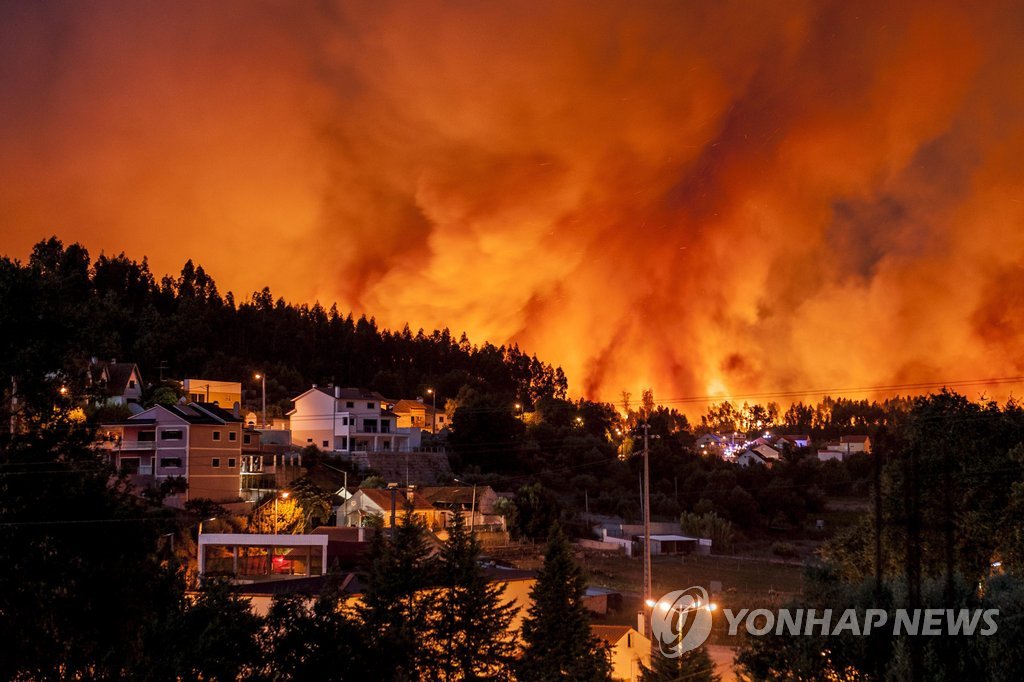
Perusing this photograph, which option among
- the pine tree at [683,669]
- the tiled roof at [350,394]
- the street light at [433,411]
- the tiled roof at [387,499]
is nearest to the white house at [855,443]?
the street light at [433,411]

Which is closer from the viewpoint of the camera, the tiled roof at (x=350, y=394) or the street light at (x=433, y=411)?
the tiled roof at (x=350, y=394)

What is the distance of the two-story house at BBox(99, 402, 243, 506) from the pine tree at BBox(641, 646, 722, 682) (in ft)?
127

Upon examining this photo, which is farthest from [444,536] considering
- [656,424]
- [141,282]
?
[141,282]

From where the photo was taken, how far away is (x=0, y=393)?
51.6 ft

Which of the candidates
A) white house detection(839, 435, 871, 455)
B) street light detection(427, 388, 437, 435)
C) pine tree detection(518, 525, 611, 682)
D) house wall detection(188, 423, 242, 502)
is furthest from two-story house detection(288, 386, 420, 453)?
white house detection(839, 435, 871, 455)

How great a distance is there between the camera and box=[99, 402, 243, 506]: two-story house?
172 feet

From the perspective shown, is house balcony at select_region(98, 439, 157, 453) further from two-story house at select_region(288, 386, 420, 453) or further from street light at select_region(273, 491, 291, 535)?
two-story house at select_region(288, 386, 420, 453)

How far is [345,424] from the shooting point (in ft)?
239

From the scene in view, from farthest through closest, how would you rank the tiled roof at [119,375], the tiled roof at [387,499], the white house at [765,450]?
the white house at [765,450], the tiled roof at [119,375], the tiled roof at [387,499]

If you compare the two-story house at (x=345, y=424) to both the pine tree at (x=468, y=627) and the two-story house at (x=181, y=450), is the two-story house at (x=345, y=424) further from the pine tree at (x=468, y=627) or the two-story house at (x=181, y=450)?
the pine tree at (x=468, y=627)

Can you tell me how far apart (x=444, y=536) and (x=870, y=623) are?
3393 cm

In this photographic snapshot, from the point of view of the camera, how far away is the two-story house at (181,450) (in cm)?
5250

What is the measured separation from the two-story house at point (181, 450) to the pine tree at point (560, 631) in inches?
1344

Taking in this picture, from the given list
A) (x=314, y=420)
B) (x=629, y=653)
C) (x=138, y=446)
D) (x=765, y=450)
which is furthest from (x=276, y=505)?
(x=765, y=450)
